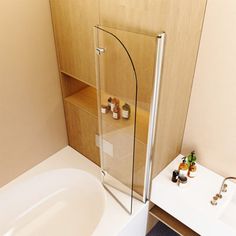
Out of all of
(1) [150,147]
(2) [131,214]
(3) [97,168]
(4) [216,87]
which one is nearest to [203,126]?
(4) [216,87]

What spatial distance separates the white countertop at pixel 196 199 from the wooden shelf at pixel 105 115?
47 cm

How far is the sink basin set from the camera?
1.88m

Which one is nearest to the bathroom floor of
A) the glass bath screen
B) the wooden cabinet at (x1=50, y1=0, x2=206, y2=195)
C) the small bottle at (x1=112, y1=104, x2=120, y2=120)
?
the glass bath screen

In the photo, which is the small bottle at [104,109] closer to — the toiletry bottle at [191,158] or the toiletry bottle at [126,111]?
the toiletry bottle at [126,111]

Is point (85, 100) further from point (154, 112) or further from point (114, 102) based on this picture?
point (154, 112)

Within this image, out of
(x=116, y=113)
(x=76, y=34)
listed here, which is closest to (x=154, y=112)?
(x=116, y=113)

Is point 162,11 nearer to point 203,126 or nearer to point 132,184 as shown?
point 203,126

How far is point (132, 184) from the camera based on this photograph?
6.45 ft

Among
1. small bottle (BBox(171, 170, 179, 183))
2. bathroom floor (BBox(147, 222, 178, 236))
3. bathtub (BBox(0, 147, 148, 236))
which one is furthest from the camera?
bathroom floor (BBox(147, 222, 178, 236))

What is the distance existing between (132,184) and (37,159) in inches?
36.3

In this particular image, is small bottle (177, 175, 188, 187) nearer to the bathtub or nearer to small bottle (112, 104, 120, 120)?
the bathtub

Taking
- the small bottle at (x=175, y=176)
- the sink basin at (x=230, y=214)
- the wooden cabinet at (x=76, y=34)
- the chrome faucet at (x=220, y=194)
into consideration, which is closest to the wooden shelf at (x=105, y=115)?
the wooden cabinet at (x=76, y=34)

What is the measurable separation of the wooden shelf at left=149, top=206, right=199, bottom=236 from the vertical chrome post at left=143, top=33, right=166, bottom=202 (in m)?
0.17

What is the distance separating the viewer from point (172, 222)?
1.98m
